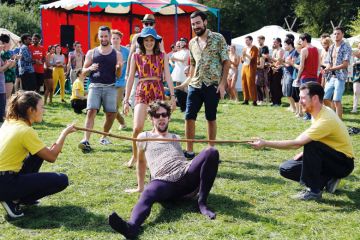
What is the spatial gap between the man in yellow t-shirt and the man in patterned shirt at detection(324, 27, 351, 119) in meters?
4.69

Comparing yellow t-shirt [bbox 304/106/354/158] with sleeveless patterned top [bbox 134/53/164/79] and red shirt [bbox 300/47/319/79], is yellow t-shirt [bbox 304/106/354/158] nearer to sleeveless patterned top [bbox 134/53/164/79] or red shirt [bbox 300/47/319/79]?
sleeveless patterned top [bbox 134/53/164/79]

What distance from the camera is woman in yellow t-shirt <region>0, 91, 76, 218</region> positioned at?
4.16 metres

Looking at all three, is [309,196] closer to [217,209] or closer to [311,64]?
[217,209]

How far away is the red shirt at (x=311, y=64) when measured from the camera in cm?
978

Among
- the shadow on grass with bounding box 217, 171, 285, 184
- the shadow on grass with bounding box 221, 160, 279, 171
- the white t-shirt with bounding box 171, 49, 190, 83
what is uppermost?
the white t-shirt with bounding box 171, 49, 190, 83

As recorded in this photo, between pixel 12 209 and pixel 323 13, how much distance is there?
28.1 m

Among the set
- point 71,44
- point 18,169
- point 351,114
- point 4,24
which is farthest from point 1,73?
point 4,24

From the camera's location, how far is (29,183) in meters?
4.30

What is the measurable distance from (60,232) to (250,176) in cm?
255

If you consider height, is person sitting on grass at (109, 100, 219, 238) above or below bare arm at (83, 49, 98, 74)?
below

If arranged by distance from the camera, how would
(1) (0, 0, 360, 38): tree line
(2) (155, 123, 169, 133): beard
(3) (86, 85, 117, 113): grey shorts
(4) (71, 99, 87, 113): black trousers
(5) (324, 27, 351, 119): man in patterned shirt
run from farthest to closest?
1. (1) (0, 0, 360, 38): tree line
2. (4) (71, 99, 87, 113): black trousers
3. (5) (324, 27, 351, 119): man in patterned shirt
4. (3) (86, 85, 117, 113): grey shorts
5. (2) (155, 123, 169, 133): beard

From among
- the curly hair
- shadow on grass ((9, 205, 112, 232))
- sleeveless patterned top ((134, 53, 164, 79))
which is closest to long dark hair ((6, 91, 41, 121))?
shadow on grass ((9, 205, 112, 232))

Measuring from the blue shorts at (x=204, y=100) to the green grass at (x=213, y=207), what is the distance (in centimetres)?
75

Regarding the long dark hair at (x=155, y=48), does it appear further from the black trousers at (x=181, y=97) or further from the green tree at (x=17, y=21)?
the green tree at (x=17, y=21)
